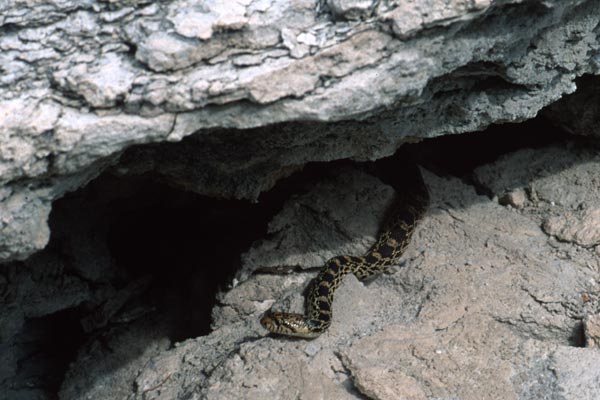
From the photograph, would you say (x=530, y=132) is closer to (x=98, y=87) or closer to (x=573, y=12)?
(x=573, y=12)

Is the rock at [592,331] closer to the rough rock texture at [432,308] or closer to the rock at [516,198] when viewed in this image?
the rough rock texture at [432,308]

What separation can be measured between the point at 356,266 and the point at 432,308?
0.49 meters

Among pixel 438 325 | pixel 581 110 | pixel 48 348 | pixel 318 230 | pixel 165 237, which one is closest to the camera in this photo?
pixel 438 325

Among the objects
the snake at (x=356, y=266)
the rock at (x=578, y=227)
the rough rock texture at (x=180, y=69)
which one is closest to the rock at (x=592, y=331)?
the rock at (x=578, y=227)

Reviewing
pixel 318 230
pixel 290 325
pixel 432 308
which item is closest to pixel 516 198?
pixel 432 308

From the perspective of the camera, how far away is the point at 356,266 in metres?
3.42

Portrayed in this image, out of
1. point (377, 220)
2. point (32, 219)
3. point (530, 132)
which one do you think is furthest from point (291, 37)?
point (530, 132)

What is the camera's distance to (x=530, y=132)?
365cm

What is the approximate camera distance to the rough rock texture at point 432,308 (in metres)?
2.75

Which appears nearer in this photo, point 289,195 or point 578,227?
point 578,227

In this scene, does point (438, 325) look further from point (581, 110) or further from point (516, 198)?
point (581, 110)

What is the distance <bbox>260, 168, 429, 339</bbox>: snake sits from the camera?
3088 mm

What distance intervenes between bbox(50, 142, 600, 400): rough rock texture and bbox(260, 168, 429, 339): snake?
47 mm

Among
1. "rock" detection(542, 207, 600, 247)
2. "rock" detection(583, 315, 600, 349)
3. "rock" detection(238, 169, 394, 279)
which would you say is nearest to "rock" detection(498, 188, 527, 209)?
"rock" detection(542, 207, 600, 247)
